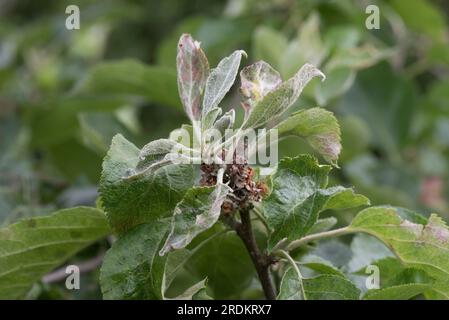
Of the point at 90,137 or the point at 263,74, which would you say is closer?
the point at 263,74

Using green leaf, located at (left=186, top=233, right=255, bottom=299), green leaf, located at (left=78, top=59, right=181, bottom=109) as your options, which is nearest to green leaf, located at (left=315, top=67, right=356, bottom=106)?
green leaf, located at (left=78, top=59, right=181, bottom=109)

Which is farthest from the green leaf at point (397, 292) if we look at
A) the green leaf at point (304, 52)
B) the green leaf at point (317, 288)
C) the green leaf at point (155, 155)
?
the green leaf at point (304, 52)

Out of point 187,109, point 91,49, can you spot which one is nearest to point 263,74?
point 187,109

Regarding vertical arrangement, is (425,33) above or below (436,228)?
above

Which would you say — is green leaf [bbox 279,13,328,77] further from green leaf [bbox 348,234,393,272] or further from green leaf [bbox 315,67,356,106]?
green leaf [bbox 348,234,393,272]

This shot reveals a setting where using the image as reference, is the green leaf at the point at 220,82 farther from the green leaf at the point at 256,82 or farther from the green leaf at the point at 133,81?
the green leaf at the point at 133,81
